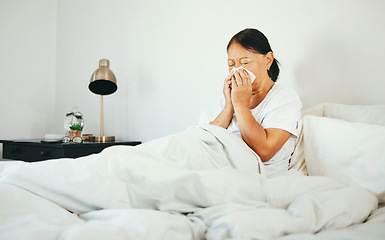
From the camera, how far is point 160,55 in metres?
2.22

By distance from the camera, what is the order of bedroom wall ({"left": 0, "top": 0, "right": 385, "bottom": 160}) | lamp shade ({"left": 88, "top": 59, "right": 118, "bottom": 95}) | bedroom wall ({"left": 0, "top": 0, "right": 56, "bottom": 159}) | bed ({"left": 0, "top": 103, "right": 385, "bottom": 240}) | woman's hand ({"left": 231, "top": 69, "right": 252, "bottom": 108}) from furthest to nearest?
bedroom wall ({"left": 0, "top": 0, "right": 56, "bottom": 159}) < lamp shade ({"left": 88, "top": 59, "right": 118, "bottom": 95}) < bedroom wall ({"left": 0, "top": 0, "right": 385, "bottom": 160}) < woman's hand ({"left": 231, "top": 69, "right": 252, "bottom": 108}) < bed ({"left": 0, "top": 103, "right": 385, "bottom": 240})

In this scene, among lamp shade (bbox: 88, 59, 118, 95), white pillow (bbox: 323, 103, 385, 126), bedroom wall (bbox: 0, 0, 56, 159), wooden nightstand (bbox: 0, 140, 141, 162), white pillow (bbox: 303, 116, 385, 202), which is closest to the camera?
white pillow (bbox: 303, 116, 385, 202)

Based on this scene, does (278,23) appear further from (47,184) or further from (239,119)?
(47,184)

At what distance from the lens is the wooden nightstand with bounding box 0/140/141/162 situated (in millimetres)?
1866

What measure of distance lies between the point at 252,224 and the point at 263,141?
2.15ft

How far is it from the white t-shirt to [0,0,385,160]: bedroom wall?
1.03 ft

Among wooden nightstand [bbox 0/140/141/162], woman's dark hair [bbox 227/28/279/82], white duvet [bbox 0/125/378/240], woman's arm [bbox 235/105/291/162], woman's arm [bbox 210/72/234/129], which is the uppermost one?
woman's dark hair [bbox 227/28/279/82]

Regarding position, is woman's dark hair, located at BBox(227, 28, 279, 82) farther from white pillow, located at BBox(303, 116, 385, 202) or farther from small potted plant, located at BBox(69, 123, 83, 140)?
small potted plant, located at BBox(69, 123, 83, 140)

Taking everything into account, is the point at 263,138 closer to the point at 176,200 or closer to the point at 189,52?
the point at 176,200

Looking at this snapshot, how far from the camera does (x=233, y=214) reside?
58 centimetres

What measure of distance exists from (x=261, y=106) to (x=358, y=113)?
374 mm

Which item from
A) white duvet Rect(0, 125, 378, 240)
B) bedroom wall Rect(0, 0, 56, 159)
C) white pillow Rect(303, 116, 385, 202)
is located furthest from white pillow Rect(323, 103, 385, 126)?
bedroom wall Rect(0, 0, 56, 159)

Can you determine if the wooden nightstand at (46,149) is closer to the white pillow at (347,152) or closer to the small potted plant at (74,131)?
the small potted plant at (74,131)

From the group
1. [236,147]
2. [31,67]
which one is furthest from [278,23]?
[31,67]
